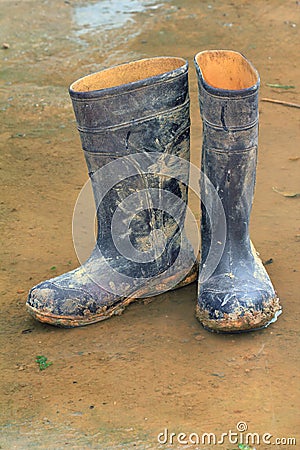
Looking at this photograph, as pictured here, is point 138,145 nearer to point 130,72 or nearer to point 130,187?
point 130,187

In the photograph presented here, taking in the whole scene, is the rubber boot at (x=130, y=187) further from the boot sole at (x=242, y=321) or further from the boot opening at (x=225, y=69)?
the boot sole at (x=242, y=321)

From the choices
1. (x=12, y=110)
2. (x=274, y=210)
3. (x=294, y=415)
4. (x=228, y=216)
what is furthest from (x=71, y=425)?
(x=12, y=110)

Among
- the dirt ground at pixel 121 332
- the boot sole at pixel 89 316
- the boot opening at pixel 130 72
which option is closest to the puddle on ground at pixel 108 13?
the dirt ground at pixel 121 332

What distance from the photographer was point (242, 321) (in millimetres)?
1830

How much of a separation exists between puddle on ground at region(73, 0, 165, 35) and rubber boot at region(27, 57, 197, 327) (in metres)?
3.11

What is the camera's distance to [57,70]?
4242 millimetres

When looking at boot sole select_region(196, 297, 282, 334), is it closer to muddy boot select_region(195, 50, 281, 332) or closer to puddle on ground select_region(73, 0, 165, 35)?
muddy boot select_region(195, 50, 281, 332)

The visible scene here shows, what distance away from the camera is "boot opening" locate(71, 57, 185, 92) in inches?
78.1

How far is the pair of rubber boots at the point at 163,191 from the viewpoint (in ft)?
6.05

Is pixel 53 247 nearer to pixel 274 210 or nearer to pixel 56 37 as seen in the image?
pixel 274 210

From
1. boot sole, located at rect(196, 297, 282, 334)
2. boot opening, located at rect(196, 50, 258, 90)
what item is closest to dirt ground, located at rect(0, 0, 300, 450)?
boot sole, located at rect(196, 297, 282, 334)

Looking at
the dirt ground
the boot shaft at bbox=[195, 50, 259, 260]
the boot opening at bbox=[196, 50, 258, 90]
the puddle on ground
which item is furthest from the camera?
the puddle on ground

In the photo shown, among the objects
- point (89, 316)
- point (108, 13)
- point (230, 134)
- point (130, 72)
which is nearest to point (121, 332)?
point (89, 316)

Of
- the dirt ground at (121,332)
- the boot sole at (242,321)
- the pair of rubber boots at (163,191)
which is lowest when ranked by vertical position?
the dirt ground at (121,332)
